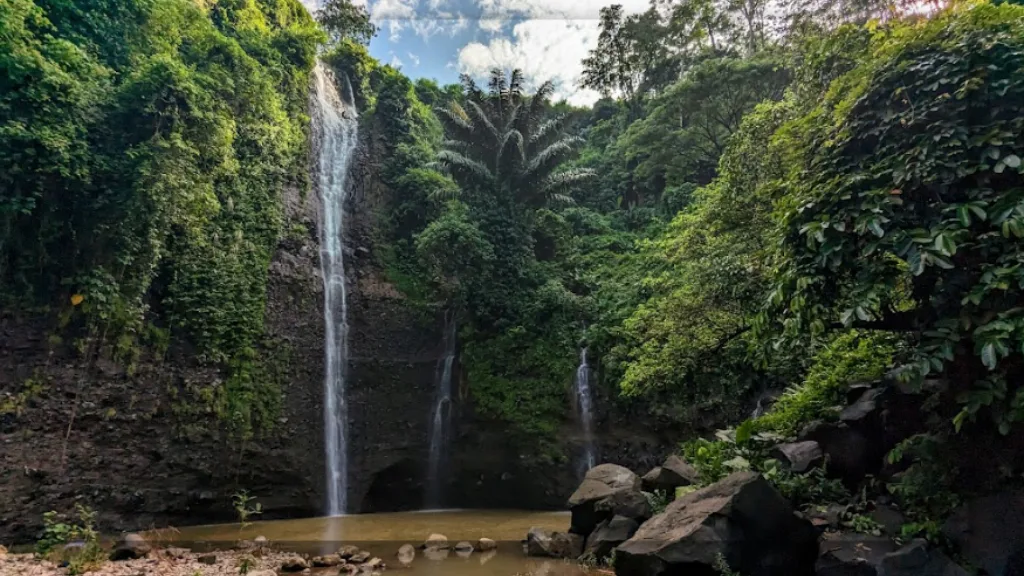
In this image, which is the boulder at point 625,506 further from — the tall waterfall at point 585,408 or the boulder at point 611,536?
the tall waterfall at point 585,408

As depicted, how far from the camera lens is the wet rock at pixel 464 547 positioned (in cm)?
829

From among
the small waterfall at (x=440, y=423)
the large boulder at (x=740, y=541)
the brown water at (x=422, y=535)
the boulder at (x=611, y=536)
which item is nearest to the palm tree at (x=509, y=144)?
the small waterfall at (x=440, y=423)

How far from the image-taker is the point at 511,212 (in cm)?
1750

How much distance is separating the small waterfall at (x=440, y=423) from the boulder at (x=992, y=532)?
459 inches

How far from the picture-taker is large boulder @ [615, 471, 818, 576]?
203 inches

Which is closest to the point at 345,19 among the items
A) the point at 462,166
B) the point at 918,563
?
the point at 462,166

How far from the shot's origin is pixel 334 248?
1598 cm

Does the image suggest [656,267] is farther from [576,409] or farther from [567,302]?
[576,409]

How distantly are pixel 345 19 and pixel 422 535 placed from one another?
25.1 m

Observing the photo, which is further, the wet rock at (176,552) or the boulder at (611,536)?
the wet rock at (176,552)

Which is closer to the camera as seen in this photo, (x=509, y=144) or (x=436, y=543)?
(x=436, y=543)

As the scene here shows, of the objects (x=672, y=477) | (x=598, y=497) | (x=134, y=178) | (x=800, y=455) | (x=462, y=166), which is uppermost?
(x=462, y=166)

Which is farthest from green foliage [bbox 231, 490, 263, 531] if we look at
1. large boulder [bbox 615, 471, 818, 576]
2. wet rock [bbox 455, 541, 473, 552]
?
large boulder [bbox 615, 471, 818, 576]

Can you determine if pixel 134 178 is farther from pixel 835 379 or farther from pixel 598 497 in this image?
pixel 835 379
